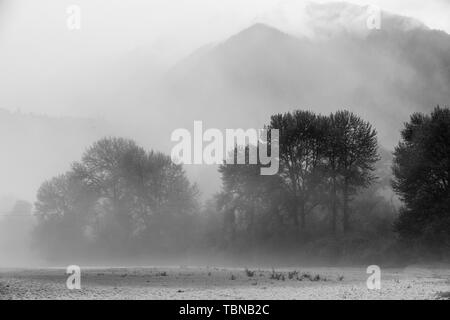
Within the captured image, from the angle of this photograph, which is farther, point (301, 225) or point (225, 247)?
point (225, 247)

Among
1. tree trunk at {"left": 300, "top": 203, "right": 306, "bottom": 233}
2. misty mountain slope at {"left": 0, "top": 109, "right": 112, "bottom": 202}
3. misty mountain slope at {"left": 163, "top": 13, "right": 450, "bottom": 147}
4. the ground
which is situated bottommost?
the ground

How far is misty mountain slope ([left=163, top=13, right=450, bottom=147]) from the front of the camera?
151500mm

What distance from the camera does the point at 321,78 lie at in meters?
167

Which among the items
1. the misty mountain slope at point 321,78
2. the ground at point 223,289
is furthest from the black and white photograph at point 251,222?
the misty mountain slope at point 321,78

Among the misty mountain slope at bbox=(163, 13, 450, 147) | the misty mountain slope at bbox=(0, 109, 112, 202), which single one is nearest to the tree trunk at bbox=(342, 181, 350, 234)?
the misty mountain slope at bbox=(163, 13, 450, 147)

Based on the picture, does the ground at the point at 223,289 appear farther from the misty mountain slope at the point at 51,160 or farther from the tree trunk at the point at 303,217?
the misty mountain slope at the point at 51,160

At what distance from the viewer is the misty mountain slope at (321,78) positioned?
151500 millimetres

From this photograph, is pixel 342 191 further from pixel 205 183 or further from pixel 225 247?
pixel 205 183

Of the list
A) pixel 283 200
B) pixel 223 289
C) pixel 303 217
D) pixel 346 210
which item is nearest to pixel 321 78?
pixel 283 200

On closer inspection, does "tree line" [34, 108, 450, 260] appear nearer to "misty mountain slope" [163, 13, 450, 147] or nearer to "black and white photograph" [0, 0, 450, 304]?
"black and white photograph" [0, 0, 450, 304]

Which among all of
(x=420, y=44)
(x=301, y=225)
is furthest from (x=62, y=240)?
(x=420, y=44)

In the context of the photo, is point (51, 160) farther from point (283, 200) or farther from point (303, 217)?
point (303, 217)

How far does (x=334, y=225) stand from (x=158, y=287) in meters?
33.9

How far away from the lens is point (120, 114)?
19362cm
